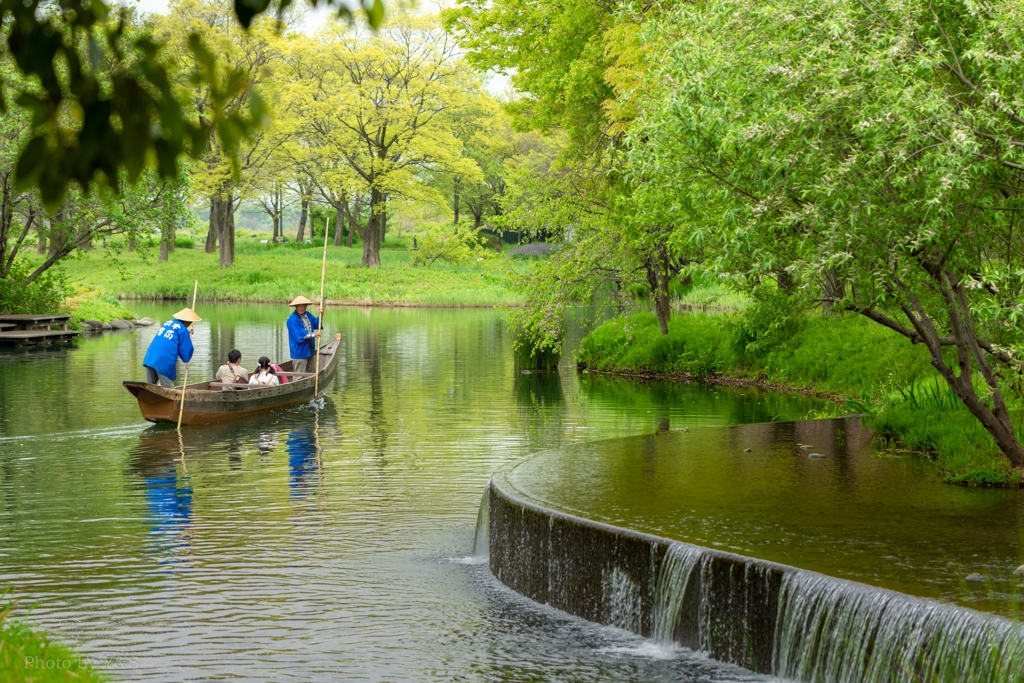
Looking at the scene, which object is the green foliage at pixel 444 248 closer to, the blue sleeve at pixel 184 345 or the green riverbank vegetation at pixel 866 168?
the blue sleeve at pixel 184 345

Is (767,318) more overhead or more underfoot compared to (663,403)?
more overhead

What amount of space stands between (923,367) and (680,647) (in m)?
11.9

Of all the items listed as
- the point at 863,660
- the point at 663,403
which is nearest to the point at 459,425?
the point at 663,403

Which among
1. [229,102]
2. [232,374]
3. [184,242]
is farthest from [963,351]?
[184,242]

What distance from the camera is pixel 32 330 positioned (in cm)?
3278

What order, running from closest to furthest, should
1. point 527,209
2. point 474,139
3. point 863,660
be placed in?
point 863,660 → point 527,209 → point 474,139

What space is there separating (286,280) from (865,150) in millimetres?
53218

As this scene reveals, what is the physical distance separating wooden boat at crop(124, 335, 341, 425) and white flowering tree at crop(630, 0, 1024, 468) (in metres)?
10.2

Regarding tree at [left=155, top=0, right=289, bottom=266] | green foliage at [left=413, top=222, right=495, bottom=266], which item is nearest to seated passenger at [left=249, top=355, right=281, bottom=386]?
tree at [left=155, top=0, right=289, bottom=266]

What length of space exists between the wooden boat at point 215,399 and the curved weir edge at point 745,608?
889 centimetres

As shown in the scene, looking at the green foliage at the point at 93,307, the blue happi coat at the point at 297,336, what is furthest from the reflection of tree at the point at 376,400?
the green foliage at the point at 93,307

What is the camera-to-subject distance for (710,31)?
948 centimetres

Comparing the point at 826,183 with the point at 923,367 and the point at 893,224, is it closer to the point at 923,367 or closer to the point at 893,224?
the point at 893,224

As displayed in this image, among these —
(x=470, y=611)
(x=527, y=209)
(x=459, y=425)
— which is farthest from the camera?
(x=527, y=209)
